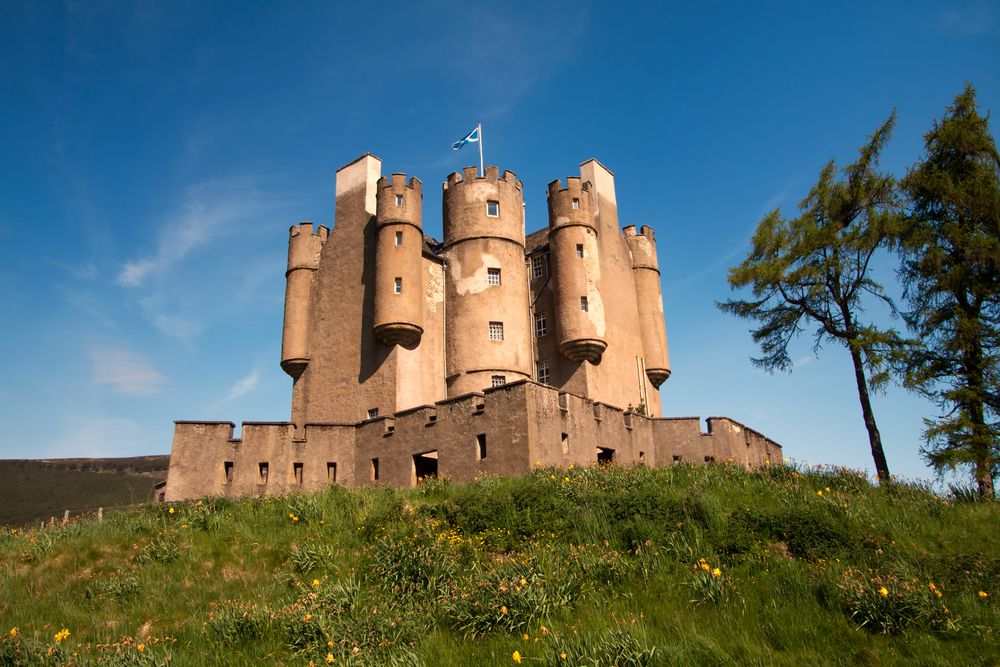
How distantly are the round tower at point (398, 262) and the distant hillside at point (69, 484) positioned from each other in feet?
122

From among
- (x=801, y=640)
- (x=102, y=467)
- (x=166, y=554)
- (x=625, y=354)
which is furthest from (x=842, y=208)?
(x=102, y=467)

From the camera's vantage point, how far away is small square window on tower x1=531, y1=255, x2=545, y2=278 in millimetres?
37194

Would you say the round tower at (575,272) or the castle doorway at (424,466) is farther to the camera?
the round tower at (575,272)

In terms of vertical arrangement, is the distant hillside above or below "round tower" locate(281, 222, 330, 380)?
below

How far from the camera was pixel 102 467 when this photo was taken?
76.6 metres

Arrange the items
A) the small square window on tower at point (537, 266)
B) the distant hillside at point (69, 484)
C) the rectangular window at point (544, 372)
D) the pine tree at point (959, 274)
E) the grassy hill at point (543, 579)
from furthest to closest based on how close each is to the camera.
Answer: the distant hillside at point (69, 484) < the small square window on tower at point (537, 266) < the rectangular window at point (544, 372) < the pine tree at point (959, 274) < the grassy hill at point (543, 579)

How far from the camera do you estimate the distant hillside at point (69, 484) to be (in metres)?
60.3

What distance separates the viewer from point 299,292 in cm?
3478

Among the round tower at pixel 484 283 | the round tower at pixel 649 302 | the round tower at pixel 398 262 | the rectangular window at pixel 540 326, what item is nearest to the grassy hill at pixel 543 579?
the round tower at pixel 398 262

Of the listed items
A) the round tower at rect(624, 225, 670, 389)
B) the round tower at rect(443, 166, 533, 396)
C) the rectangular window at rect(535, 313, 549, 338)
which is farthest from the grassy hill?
the round tower at rect(624, 225, 670, 389)

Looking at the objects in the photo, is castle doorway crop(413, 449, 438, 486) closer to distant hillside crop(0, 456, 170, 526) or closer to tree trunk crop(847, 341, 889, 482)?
tree trunk crop(847, 341, 889, 482)

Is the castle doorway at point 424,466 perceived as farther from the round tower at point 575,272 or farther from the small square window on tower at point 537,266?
the small square window on tower at point 537,266

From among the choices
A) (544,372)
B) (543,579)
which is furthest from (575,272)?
(543,579)

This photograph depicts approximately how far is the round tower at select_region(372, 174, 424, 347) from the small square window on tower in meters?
6.63
